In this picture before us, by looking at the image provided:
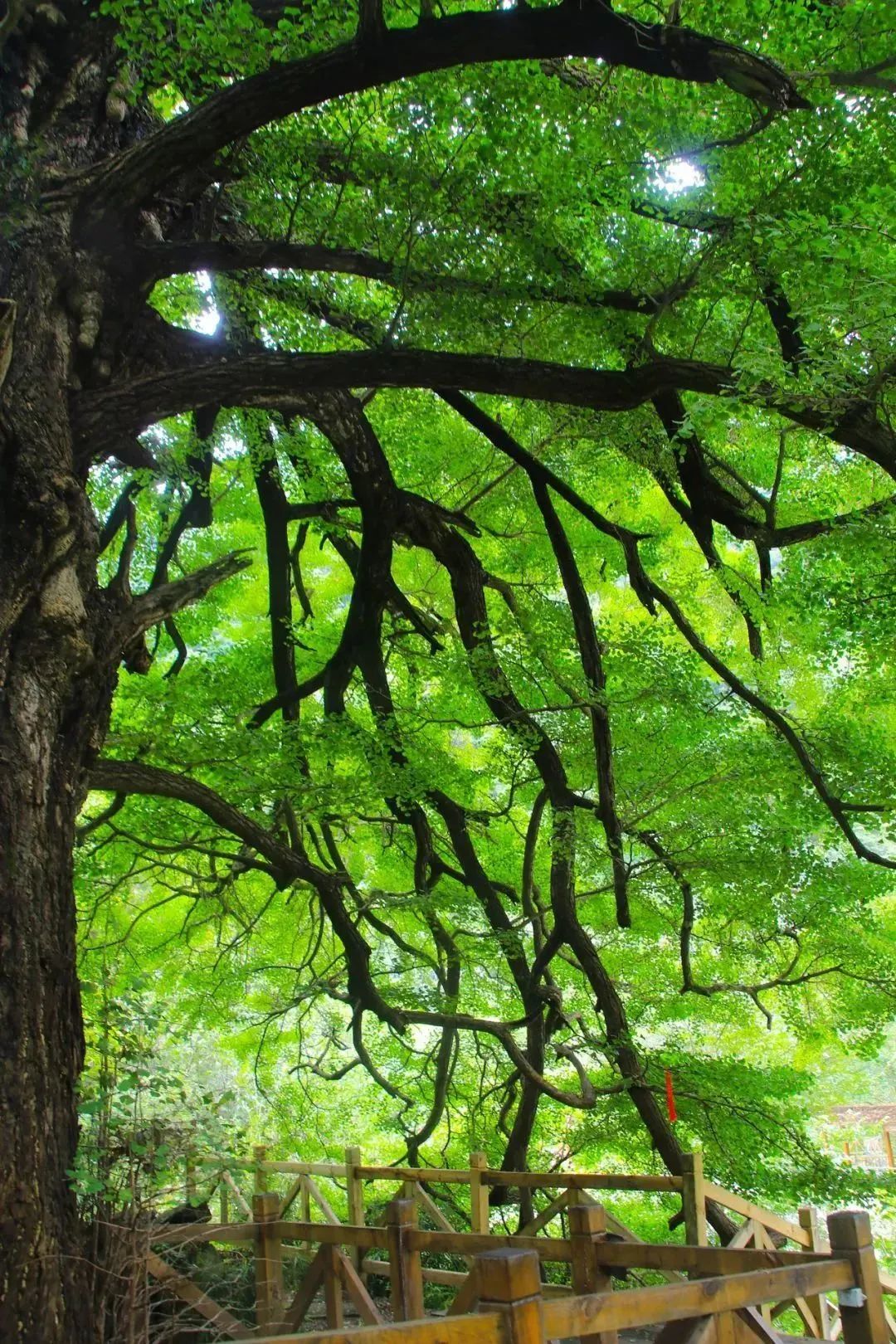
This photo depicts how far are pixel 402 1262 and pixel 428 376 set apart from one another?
14.0ft

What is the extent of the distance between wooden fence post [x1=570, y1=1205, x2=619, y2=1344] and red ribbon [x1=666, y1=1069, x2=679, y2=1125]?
2618mm

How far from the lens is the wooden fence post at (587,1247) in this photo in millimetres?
4410

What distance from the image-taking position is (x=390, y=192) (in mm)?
4152

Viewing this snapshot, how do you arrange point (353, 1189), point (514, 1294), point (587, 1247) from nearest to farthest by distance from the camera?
point (514, 1294)
point (587, 1247)
point (353, 1189)

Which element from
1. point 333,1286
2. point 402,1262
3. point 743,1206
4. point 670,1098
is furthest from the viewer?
point 670,1098

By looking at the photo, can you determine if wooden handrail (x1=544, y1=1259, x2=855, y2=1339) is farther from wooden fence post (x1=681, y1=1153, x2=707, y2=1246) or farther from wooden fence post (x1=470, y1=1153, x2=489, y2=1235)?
wooden fence post (x1=470, y1=1153, x2=489, y2=1235)

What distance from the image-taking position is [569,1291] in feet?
16.3

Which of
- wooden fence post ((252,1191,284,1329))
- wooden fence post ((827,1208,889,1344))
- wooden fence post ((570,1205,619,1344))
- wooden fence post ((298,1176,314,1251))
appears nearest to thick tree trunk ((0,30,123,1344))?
wooden fence post ((827,1208,889,1344))

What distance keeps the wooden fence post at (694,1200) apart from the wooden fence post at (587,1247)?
162cm

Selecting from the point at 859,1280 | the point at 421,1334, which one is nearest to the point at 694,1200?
the point at 859,1280

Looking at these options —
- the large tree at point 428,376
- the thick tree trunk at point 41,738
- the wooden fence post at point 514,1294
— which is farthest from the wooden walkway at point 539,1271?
the large tree at point 428,376

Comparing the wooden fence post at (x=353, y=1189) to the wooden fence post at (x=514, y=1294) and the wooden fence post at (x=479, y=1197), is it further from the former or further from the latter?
the wooden fence post at (x=514, y=1294)

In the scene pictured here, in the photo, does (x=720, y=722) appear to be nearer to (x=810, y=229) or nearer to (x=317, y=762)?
(x=317, y=762)

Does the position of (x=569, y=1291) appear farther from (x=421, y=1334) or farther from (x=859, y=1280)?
(x=421, y=1334)
